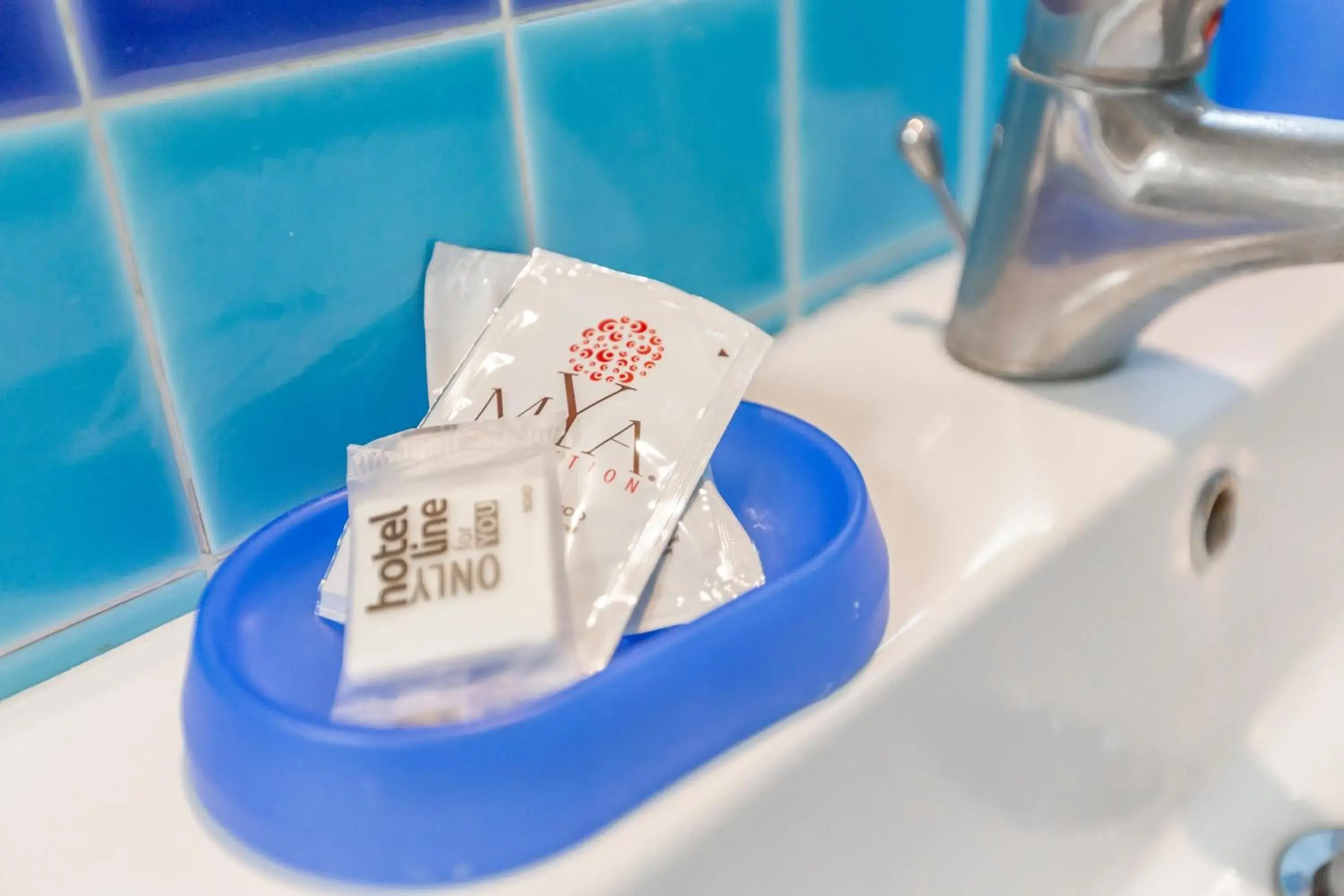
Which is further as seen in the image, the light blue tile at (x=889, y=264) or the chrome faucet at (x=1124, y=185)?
the light blue tile at (x=889, y=264)

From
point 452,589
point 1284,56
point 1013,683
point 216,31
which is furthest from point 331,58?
point 1284,56

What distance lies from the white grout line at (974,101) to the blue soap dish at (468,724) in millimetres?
275

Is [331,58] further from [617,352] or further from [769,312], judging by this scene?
[769,312]

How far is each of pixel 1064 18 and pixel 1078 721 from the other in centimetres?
23

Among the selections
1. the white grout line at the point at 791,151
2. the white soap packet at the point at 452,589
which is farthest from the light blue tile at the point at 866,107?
the white soap packet at the point at 452,589

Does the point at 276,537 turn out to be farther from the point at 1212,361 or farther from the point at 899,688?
the point at 1212,361

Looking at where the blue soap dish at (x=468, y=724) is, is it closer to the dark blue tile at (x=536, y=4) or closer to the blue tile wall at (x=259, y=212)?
the blue tile wall at (x=259, y=212)

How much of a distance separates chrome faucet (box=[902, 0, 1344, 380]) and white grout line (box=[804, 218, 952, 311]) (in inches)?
3.2

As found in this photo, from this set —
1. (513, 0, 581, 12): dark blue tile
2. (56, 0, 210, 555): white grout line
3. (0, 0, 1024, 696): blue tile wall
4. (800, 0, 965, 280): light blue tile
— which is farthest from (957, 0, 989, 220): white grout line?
(56, 0, 210, 555): white grout line

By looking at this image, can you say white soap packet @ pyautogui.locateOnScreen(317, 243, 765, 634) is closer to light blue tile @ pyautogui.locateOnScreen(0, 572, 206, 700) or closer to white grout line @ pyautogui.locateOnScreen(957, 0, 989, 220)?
light blue tile @ pyautogui.locateOnScreen(0, 572, 206, 700)

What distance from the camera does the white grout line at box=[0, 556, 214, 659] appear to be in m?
0.29

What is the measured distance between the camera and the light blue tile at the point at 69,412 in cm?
26

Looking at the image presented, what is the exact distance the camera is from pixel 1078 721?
350mm

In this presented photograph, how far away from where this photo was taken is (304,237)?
1.01 feet
